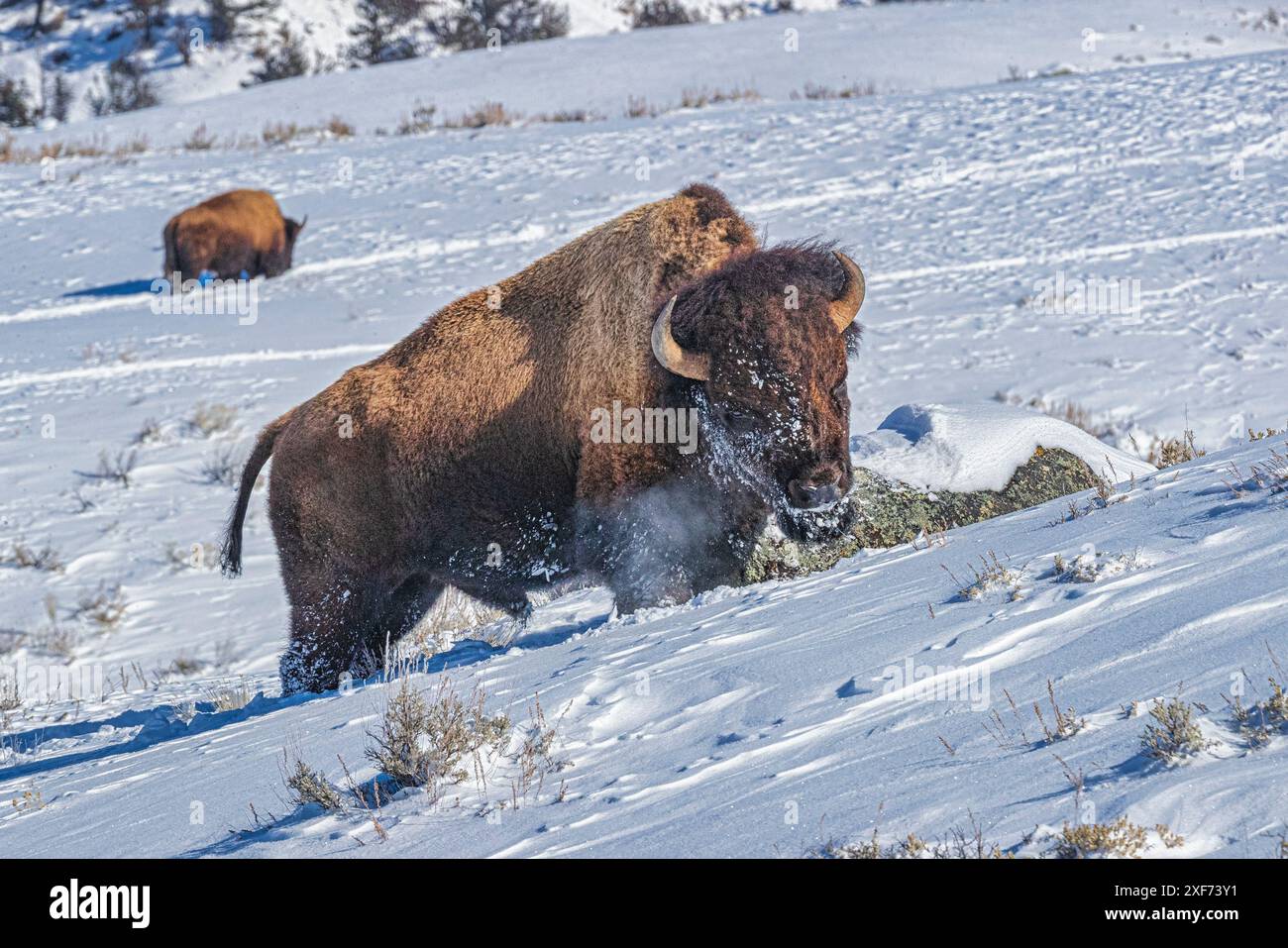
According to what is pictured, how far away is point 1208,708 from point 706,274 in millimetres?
3088

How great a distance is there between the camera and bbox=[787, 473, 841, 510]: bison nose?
16.1ft

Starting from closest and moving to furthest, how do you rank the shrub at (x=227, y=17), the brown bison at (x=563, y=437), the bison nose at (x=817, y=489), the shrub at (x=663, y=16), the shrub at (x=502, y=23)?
the bison nose at (x=817, y=489)
the brown bison at (x=563, y=437)
the shrub at (x=502, y=23)
the shrub at (x=663, y=16)
the shrub at (x=227, y=17)

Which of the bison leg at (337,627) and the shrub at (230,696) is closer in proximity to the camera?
the bison leg at (337,627)

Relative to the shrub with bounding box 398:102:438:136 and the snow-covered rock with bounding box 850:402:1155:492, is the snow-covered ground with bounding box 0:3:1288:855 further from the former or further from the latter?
the shrub with bounding box 398:102:438:136

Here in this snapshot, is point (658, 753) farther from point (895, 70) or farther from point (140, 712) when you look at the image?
point (895, 70)

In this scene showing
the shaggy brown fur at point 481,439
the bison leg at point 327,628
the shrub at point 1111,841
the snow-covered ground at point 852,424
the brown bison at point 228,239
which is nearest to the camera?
the shrub at point 1111,841

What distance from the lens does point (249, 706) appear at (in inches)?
237

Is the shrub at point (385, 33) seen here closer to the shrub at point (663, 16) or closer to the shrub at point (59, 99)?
the shrub at point (663, 16)

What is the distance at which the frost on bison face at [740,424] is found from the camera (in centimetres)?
507

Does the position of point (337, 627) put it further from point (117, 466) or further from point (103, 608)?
point (117, 466)

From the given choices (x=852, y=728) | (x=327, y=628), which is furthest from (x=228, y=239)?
(x=852, y=728)

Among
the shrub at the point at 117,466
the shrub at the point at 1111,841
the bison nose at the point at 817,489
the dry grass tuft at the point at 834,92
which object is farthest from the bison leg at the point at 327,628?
the dry grass tuft at the point at 834,92

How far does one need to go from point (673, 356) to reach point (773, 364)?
419 mm

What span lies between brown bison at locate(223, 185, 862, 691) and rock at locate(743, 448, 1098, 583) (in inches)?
23.0
